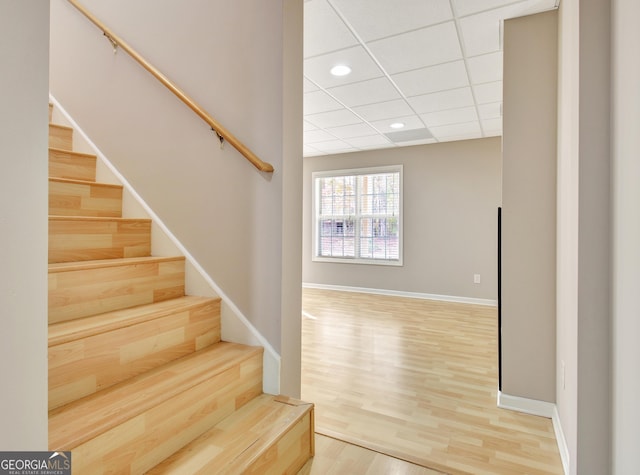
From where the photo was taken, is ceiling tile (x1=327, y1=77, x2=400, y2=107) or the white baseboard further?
ceiling tile (x1=327, y1=77, x2=400, y2=107)

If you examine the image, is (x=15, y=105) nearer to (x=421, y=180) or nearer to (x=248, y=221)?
(x=248, y=221)

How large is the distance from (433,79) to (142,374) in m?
3.25

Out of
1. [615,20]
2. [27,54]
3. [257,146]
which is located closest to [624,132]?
[615,20]

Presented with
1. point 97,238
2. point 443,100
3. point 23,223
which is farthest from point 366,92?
point 23,223

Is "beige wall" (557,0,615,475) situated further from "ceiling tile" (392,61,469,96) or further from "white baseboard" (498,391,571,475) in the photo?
"ceiling tile" (392,61,469,96)

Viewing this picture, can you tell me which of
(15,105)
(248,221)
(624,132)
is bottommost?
(248,221)

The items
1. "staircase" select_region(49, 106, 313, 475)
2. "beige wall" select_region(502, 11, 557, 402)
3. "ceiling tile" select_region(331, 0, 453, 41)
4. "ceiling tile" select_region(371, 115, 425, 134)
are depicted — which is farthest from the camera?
"ceiling tile" select_region(371, 115, 425, 134)

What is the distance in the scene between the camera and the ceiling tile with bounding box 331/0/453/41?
222cm

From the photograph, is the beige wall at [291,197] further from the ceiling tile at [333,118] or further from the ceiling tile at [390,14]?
the ceiling tile at [333,118]

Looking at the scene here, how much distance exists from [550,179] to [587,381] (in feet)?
4.01

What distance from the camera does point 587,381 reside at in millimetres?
1337

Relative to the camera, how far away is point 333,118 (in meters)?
4.40

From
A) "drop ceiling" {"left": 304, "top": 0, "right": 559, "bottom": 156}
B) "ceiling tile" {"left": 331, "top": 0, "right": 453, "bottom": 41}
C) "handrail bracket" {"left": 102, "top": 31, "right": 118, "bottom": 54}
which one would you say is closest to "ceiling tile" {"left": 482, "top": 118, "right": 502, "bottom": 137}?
"drop ceiling" {"left": 304, "top": 0, "right": 559, "bottom": 156}

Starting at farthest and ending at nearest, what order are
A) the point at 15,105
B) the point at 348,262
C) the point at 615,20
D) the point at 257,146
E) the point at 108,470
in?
the point at 348,262 → the point at 257,146 → the point at 615,20 → the point at 108,470 → the point at 15,105
